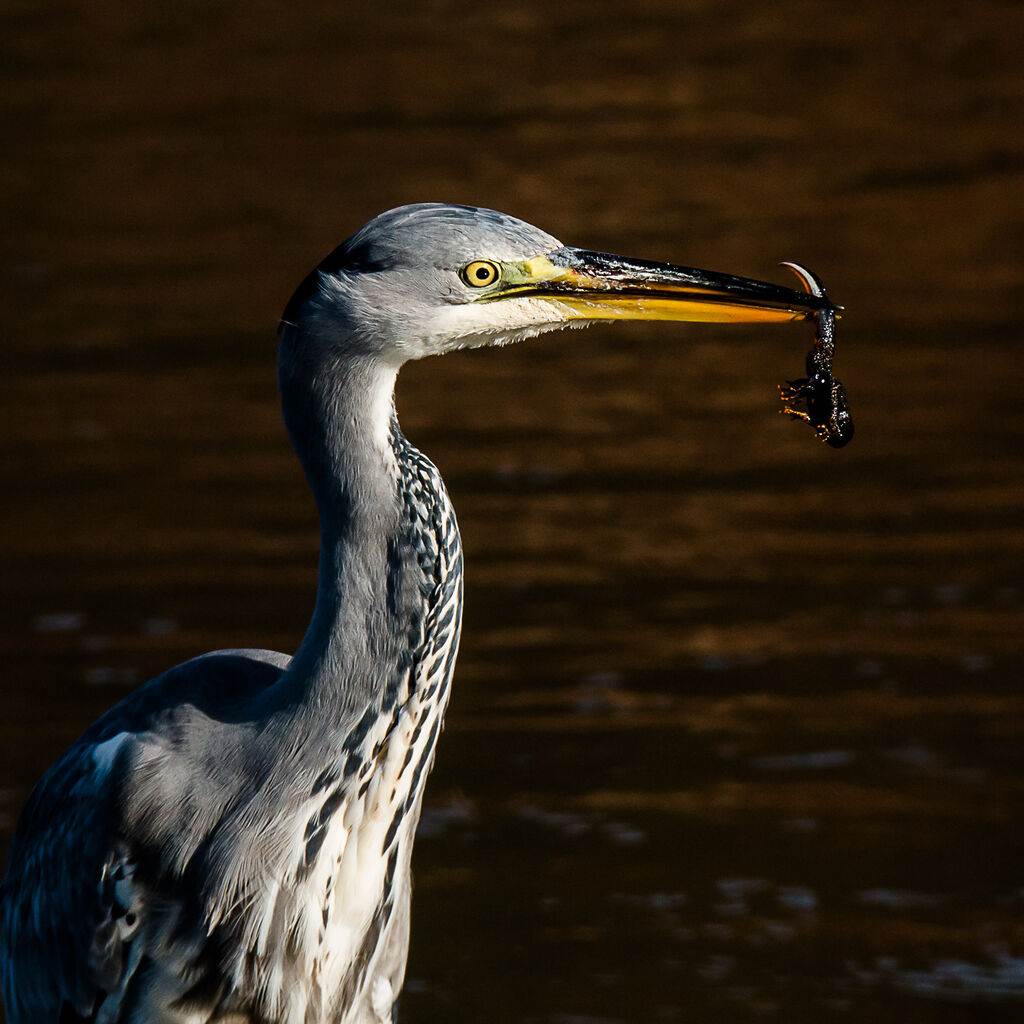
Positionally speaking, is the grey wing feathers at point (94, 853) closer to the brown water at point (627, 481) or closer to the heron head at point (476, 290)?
the heron head at point (476, 290)

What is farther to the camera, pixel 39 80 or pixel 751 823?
pixel 39 80

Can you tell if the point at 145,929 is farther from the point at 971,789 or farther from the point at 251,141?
the point at 251,141

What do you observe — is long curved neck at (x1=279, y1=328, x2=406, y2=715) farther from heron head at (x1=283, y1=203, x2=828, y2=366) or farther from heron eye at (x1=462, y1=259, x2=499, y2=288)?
heron eye at (x1=462, y1=259, x2=499, y2=288)

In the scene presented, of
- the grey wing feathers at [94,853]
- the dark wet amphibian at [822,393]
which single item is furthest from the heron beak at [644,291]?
the grey wing feathers at [94,853]

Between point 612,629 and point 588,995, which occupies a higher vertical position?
point 612,629

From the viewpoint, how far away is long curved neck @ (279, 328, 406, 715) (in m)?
4.16

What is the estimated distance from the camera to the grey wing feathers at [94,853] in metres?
4.40

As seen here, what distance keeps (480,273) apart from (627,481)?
4903 mm

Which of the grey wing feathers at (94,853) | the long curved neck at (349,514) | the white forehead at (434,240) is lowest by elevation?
the grey wing feathers at (94,853)

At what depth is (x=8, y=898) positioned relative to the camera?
16.3 feet

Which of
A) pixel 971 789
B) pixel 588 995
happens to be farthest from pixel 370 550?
pixel 971 789

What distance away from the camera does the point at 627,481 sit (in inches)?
359

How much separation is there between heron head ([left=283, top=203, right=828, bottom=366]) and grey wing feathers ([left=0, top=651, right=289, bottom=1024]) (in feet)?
2.79

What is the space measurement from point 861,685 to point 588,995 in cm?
198
